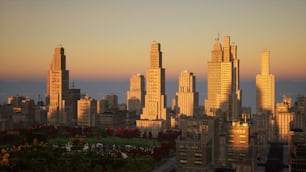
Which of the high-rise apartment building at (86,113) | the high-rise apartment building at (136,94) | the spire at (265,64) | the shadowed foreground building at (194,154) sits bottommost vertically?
the shadowed foreground building at (194,154)

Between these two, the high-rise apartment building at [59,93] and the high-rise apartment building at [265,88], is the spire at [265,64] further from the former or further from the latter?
the high-rise apartment building at [59,93]

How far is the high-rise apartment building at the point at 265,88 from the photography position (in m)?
18.8

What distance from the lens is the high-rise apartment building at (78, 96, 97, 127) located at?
65.4 ft

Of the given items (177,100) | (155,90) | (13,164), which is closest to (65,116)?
(155,90)

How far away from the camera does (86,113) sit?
65.6ft

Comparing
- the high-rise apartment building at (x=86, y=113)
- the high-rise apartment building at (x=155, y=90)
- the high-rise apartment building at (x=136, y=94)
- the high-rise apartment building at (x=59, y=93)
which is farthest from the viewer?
the high-rise apartment building at (x=136, y=94)

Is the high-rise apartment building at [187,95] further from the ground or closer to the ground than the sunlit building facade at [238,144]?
further from the ground

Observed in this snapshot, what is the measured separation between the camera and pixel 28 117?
1902 cm

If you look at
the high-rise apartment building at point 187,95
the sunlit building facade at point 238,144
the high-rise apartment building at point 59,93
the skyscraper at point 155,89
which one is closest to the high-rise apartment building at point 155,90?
the skyscraper at point 155,89

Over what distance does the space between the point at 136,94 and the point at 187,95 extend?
491cm

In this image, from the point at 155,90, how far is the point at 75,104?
4452 mm

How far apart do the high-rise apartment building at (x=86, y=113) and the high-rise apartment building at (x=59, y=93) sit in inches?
21.3

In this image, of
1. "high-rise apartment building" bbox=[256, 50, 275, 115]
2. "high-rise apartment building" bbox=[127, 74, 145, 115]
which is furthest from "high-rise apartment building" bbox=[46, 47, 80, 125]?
"high-rise apartment building" bbox=[256, 50, 275, 115]

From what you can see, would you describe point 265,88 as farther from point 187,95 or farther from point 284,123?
point 187,95
